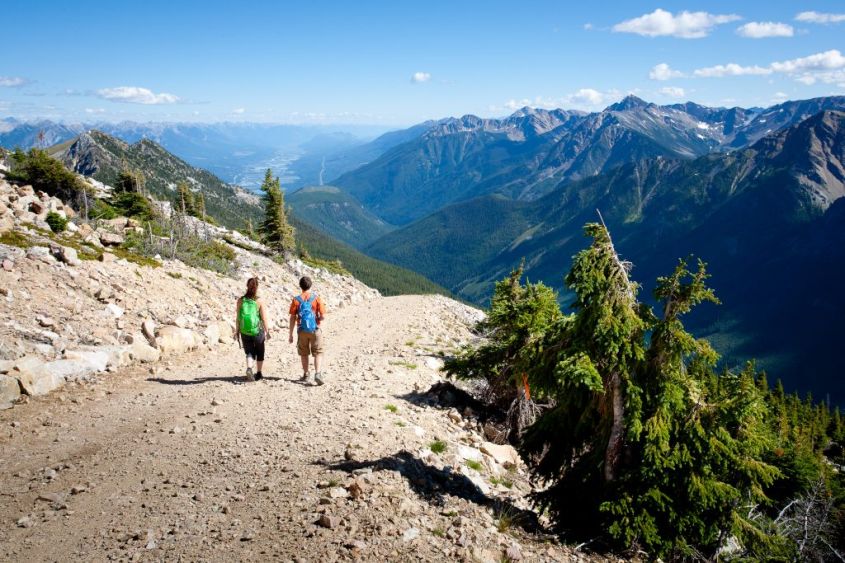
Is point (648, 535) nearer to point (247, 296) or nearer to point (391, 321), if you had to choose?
point (247, 296)

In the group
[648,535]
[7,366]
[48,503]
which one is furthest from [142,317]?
[648,535]

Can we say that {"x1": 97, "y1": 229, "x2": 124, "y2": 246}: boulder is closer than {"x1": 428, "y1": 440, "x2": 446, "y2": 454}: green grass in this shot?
No

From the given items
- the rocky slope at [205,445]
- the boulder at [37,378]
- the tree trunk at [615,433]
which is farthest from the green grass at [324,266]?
the tree trunk at [615,433]

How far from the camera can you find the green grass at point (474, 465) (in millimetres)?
11360

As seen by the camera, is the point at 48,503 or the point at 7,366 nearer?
the point at 48,503

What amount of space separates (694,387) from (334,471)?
686 centimetres

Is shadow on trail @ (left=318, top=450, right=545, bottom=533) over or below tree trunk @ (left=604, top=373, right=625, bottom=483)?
below

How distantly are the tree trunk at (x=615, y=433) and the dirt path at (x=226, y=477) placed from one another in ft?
6.11

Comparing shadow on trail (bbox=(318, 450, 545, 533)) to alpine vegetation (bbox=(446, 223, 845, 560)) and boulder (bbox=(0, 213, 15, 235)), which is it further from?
boulder (bbox=(0, 213, 15, 235))

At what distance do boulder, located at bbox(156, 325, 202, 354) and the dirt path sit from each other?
1.98 m

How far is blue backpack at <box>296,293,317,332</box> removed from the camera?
13578mm

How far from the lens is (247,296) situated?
13484mm

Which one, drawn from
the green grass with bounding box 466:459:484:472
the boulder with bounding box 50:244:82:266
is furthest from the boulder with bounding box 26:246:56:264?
the green grass with bounding box 466:459:484:472

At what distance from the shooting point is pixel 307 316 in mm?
13594
